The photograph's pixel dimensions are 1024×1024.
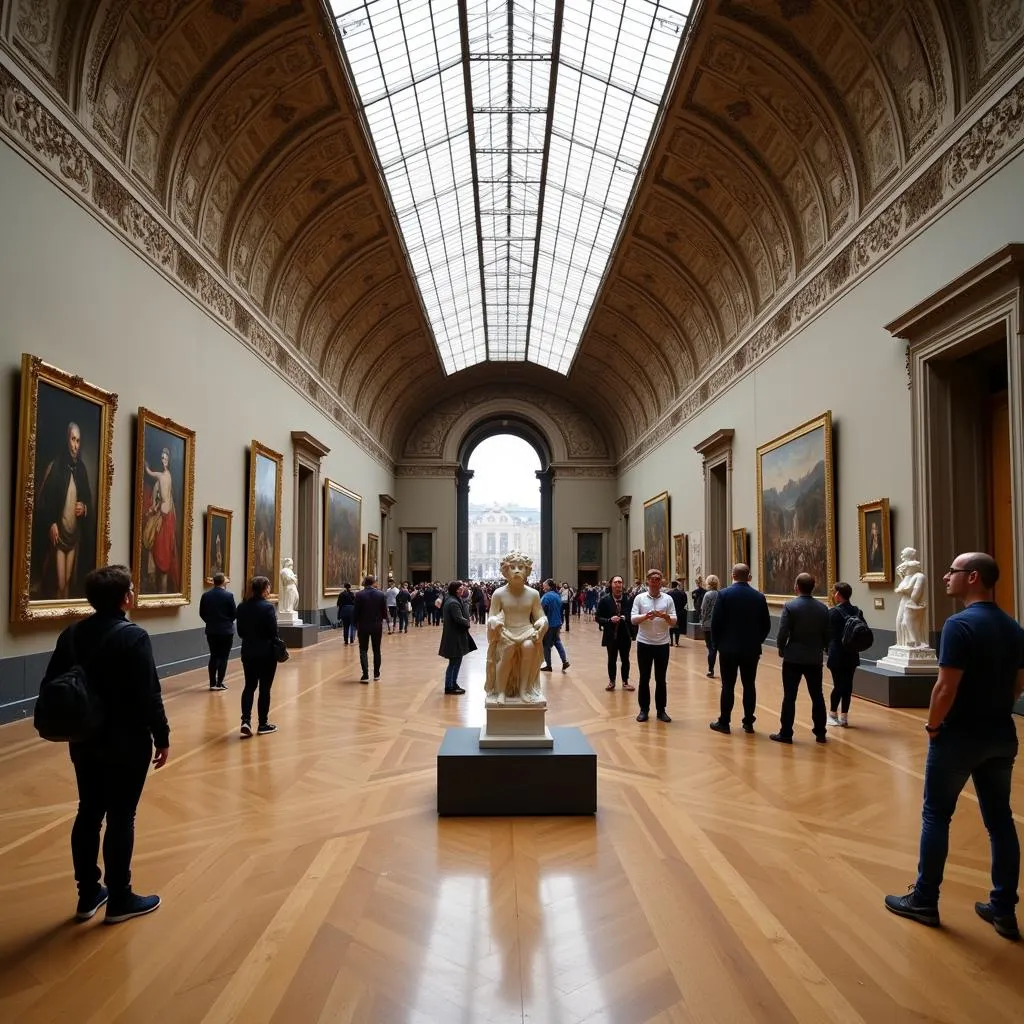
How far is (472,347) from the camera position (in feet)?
115

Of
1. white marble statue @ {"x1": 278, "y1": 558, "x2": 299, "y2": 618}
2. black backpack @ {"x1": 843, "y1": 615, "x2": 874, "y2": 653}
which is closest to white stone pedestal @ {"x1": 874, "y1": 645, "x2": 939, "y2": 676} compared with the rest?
black backpack @ {"x1": 843, "y1": 615, "x2": 874, "y2": 653}

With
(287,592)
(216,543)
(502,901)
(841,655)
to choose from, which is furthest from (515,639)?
(287,592)

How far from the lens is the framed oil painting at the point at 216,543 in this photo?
14266 mm

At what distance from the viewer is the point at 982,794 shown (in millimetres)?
3684

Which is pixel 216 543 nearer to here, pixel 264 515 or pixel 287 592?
pixel 264 515

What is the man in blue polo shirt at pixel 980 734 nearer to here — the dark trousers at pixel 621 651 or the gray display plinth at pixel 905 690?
the gray display plinth at pixel 905 690

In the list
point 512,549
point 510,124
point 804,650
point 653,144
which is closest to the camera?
point 804,650

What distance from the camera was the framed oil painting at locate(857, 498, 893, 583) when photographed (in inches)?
471

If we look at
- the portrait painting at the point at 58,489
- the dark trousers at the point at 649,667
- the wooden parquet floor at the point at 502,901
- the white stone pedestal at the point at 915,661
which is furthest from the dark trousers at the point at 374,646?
the white stone pedestal at the point at 915,661

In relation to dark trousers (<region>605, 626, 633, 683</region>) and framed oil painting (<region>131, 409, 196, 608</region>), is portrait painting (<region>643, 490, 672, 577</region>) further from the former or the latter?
framed oil painting (<region>131, 409, 196, 608</region>)

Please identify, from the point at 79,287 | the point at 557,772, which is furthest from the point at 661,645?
the point at 79,287

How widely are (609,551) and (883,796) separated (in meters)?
32.3

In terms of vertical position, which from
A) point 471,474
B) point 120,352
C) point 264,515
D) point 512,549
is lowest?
point 512,549

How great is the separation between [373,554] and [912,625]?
77.4 feet
